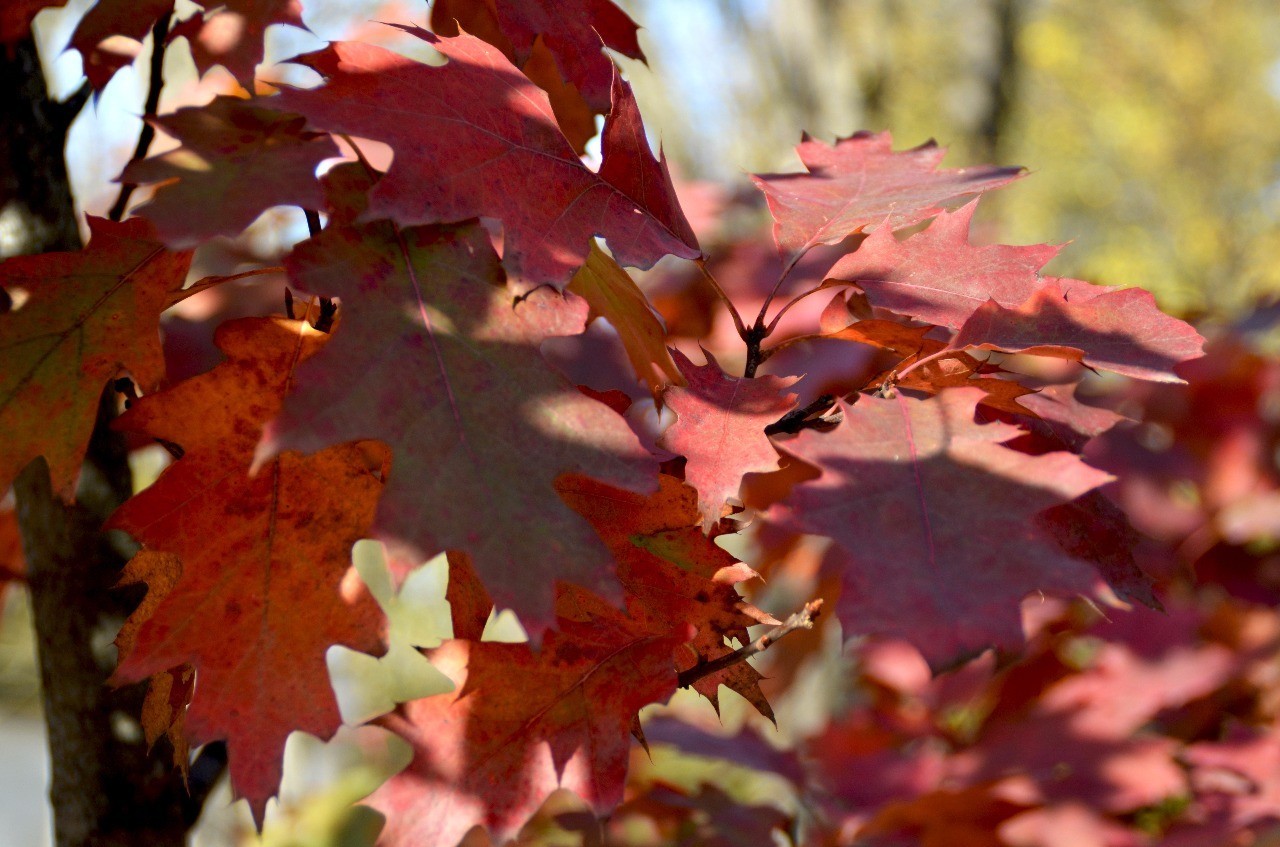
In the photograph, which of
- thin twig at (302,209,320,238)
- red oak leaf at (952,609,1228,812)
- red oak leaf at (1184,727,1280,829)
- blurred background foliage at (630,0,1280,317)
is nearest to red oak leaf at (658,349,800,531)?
thin twig at (302,209,320,238)

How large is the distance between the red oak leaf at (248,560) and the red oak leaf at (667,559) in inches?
5.0

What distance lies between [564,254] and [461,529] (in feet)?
0.51

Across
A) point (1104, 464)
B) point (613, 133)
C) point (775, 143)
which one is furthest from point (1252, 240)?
point (613, 133)

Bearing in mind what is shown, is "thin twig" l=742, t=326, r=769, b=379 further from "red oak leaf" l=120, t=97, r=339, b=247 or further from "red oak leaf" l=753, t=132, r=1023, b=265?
"red oak leaf" l=120, t=97, r=339, b=247

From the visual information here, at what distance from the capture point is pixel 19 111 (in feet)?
2.58

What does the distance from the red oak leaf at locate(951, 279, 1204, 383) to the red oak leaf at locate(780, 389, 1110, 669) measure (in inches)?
1.7

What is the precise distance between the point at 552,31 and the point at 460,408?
0.98 feet

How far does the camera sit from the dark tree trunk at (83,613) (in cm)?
80

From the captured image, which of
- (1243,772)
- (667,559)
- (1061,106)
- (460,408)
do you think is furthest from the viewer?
(1061,106)

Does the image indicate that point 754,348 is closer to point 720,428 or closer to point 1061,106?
point 720,428

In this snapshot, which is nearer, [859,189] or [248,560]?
[248,560]

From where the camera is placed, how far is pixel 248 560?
0.55 meters

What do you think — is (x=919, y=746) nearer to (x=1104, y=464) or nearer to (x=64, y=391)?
(x=1104, y=464)

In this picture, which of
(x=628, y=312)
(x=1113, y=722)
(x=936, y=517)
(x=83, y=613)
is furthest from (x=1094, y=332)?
(x=1113, y=722)
